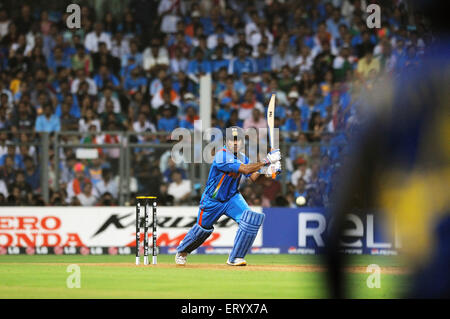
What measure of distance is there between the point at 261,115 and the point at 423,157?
54.2ft

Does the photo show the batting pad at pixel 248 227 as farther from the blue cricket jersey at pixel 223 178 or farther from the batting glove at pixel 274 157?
the batting glove at pixel 274 157

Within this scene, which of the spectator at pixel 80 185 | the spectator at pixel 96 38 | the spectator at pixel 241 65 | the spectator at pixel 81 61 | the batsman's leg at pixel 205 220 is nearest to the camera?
the batsman's leg at pixel 205 220

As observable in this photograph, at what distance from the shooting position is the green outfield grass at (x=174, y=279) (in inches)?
387

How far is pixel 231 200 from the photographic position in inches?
543

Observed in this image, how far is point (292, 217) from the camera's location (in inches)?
704

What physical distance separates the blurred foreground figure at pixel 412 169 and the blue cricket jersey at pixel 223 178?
9.83 meters

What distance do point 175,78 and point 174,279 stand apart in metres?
10.9

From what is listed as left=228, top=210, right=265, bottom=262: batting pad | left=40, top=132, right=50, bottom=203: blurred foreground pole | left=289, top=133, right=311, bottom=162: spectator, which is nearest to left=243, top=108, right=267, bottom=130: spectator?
left=289, top=133, right=311, bottom=162: spectator

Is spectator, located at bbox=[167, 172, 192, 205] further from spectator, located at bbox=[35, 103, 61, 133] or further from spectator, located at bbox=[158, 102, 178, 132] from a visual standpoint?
spectator, located at bbox=[35, 103, 61, 133]

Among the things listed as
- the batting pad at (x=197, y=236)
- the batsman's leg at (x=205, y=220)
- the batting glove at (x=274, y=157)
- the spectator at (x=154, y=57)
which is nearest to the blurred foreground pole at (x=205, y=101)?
the batsman's leg at (x=205, y=220)

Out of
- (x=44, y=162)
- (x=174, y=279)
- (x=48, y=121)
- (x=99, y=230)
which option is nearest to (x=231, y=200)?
(x=174, y=279)

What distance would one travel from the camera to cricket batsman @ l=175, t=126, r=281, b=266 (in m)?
13.4

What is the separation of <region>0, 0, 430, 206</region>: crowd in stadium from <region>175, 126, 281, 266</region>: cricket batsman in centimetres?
416
